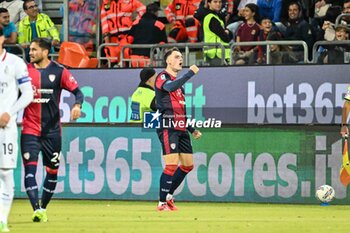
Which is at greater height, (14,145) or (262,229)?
(14,145)

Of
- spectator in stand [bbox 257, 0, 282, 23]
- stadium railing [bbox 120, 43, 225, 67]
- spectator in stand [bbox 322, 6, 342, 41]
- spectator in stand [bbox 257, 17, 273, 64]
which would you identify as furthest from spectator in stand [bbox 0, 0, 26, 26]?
spectator in stand [bbox 322, 6, 342, 41]

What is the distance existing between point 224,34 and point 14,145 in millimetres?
9931

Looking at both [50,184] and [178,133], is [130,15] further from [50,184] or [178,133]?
[50,184]

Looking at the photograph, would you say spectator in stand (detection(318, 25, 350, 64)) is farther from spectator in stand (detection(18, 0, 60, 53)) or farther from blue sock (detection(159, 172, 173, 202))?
spectator in stand (detection(18, 0, 60, 53))

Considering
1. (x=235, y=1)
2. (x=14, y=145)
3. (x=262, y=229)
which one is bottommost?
(x=262, y=229)

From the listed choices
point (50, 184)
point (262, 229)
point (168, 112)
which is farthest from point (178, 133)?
point (262, 229)

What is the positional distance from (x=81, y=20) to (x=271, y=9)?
3.73m

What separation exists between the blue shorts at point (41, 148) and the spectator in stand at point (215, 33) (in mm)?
7395

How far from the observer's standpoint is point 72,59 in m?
24.0

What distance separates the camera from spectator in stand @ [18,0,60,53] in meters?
24.6

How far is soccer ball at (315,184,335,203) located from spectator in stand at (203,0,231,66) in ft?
12.9

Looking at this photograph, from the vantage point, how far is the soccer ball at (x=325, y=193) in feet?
64.8

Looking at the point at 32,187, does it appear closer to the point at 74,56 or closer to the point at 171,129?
the point at 171,129

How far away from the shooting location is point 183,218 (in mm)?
16359
